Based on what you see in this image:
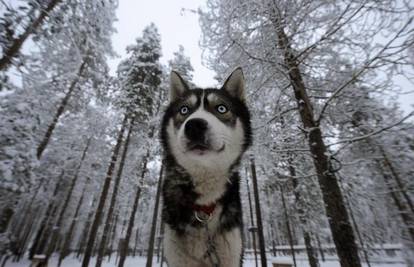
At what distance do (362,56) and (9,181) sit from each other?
15067mm

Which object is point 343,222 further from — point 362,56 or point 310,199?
point 310,199

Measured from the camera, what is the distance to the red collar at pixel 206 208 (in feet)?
7.80

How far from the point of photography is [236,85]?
138 inches

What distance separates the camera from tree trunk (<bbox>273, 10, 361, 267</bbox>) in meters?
3.74

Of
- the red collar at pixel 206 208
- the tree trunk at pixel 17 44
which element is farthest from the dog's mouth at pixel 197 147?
the tree trunk at pixel 17 44

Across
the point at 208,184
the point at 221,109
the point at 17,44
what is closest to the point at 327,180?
the point at 221,109

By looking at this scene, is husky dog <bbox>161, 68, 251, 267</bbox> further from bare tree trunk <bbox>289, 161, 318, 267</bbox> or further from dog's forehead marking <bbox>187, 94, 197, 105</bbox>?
bare tree trunk <bbox>289, 161, 318, 267</bbox>

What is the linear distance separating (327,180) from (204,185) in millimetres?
3128

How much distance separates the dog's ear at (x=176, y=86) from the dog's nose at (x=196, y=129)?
4.56 feet

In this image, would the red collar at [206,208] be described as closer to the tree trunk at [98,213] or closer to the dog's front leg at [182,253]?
the dog's front leg at [182,253]

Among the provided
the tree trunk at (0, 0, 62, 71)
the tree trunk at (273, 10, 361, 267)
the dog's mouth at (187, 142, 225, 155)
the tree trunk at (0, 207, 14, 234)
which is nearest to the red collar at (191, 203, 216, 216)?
the dog's mouth at (187, 142, 225, 155)

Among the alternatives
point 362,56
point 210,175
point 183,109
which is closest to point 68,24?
point 183,109

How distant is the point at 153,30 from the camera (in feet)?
70.0

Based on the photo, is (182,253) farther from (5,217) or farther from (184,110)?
(5,217)
